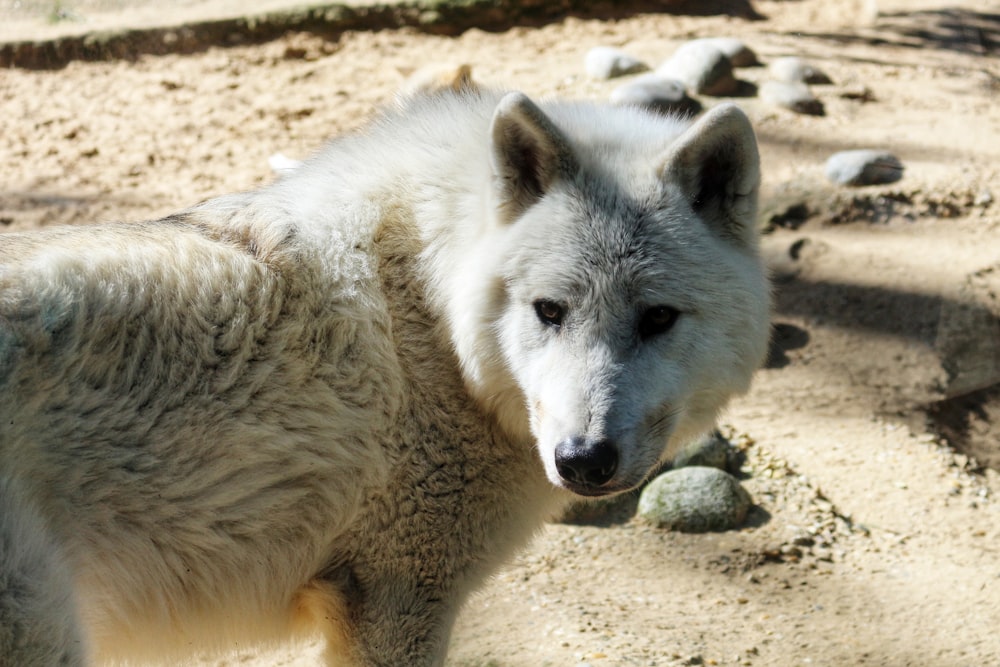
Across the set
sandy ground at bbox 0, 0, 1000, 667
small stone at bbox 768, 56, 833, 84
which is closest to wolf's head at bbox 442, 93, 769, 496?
sandy ground at bbox 0, 0, 1000, 667

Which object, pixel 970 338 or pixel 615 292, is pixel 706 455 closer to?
pixel 970 338

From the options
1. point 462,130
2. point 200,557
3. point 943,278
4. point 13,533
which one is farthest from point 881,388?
point 13,533

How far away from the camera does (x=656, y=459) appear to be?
3.28m

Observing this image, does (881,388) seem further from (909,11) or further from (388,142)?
(909,11)

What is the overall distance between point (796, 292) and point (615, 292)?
14.2 feet

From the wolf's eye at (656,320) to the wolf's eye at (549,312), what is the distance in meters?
0.27

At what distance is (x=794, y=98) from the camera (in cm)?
914

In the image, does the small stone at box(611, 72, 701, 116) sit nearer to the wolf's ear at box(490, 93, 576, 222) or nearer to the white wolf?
the white wolf

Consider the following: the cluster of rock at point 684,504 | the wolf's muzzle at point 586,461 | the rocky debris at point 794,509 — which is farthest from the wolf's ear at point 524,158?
the rocky debris at point 794,509

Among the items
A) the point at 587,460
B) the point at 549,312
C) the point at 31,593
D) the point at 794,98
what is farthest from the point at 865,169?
the point at 31,593

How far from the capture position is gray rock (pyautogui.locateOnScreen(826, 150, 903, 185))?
7.84m

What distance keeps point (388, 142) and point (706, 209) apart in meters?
1.23

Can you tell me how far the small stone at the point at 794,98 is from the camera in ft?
30.0

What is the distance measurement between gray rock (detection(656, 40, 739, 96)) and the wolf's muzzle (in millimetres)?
6743
